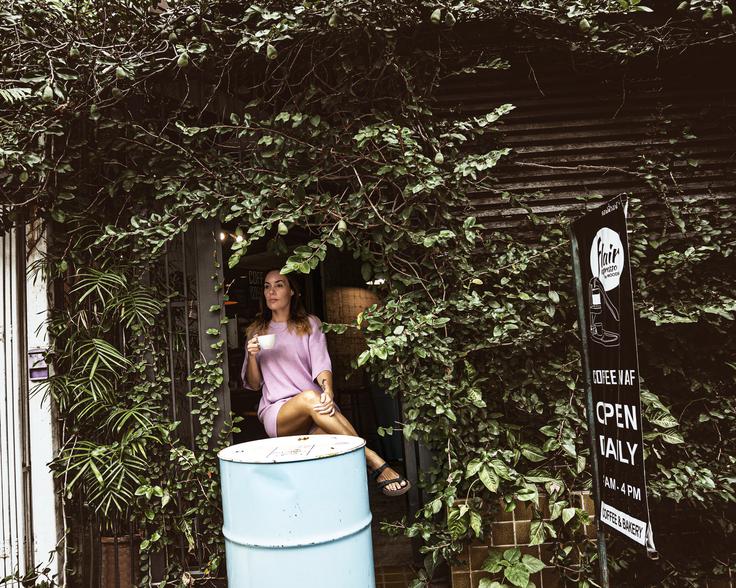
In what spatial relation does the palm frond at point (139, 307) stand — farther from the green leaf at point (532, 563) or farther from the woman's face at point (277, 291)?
the green leaf at point (532, 563)

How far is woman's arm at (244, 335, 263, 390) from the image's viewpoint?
3654mm

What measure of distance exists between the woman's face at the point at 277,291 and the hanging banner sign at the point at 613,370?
2.08m

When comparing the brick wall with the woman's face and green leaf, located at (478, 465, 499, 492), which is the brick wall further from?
the woman's face

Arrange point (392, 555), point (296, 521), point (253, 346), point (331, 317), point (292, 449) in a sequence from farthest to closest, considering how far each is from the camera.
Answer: point (331, 317) < point (392, 555) < point (253, 346) < point (292, 449) < point (296, 521)

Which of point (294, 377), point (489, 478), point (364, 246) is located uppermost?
point (364, 246)

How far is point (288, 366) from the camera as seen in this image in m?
3.71

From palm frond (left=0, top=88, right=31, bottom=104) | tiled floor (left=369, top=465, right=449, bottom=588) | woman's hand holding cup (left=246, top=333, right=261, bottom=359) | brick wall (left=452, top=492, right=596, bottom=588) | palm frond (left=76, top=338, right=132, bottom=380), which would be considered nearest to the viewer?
palm frond (left=0, top=88, right=31, bottom=104)

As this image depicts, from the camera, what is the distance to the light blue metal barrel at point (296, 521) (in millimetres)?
2400

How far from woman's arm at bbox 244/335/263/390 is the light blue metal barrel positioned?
3.88 ft

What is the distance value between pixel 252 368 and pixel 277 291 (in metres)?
0.60

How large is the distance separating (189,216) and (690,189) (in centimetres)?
355

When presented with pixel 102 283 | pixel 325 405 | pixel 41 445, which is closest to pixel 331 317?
pixel 325 405

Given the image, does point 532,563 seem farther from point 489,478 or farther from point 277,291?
point 277,291

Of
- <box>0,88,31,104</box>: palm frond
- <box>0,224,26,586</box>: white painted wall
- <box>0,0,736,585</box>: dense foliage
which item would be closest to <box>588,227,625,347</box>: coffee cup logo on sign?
<box>0,0,736,585</box>: dense foliage
